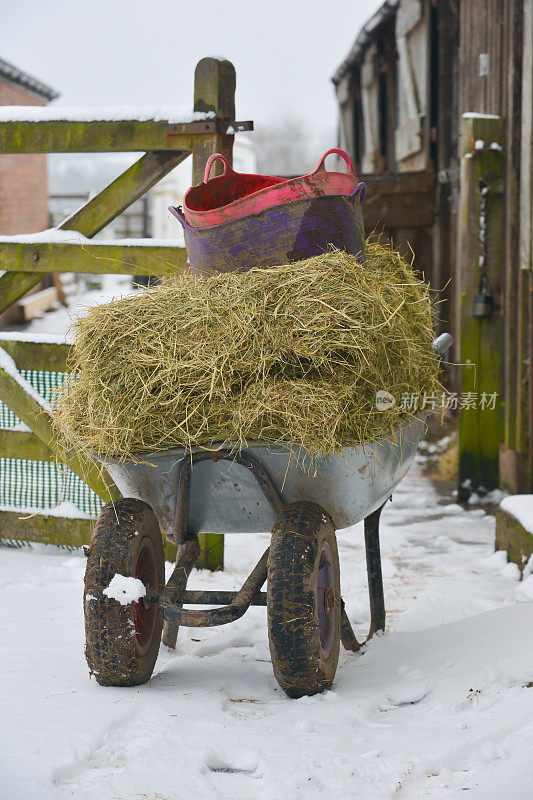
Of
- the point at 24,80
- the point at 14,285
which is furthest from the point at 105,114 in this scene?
the point at 24,80

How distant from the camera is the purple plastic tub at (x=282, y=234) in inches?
109

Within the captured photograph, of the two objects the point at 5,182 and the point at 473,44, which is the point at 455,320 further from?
the point at 5,182

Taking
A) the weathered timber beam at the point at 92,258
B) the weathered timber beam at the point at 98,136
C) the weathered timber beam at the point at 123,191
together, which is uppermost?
the weathered timber beam at the point at 98,136

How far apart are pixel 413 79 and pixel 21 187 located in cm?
1102

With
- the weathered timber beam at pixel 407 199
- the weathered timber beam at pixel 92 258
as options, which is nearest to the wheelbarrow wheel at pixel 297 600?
the weathered timber beam at pixel 92 258

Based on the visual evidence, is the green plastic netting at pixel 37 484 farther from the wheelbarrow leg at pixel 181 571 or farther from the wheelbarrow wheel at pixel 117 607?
the wheelbarrow wheel at pixel 117 607

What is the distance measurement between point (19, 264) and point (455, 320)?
511 centimetres

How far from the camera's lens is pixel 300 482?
258 centimetres

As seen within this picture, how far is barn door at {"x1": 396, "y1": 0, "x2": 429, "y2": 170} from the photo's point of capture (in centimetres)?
909

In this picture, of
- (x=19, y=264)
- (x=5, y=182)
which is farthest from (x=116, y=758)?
(x=5, y=182)

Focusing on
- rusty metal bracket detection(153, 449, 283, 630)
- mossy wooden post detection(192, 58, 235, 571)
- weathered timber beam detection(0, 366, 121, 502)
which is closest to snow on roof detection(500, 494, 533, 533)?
rusty metal bracket detection(153, 449, 283, 630)

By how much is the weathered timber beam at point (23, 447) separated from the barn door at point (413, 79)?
20.5ft

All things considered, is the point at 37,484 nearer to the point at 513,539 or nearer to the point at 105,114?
the point at 105,114

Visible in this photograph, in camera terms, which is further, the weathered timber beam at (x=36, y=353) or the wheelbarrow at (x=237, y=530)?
the weathered timber beam at (x=36, y=353)
